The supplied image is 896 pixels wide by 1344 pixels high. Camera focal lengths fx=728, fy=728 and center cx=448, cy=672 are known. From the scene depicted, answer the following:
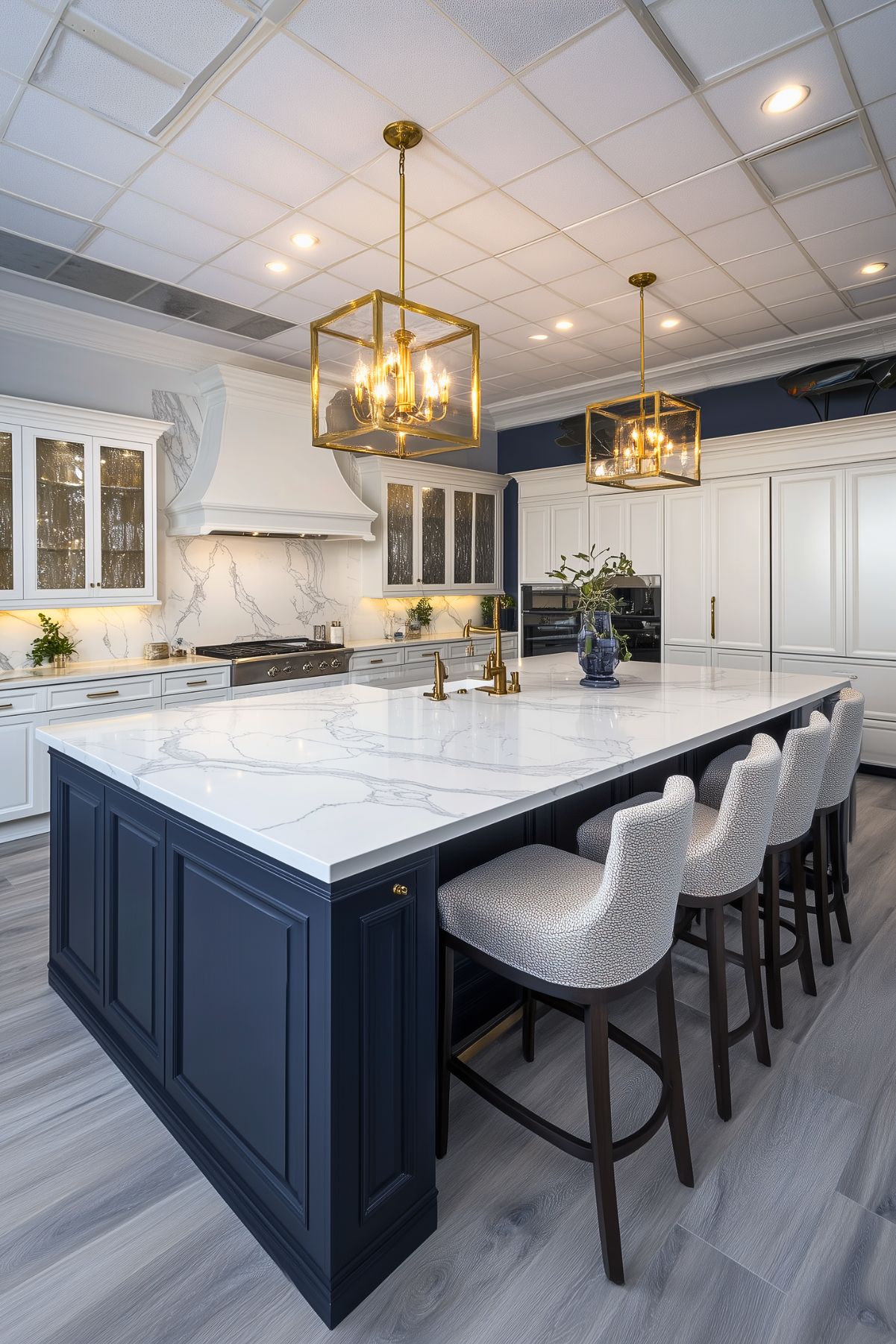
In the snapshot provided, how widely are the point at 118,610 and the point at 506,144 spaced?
3.58 meters

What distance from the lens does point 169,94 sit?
2525mm

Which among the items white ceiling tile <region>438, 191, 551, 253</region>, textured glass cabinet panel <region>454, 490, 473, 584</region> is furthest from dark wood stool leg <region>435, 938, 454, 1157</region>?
textured glass cabinet panel <region>454, 490, 473, 584</region>

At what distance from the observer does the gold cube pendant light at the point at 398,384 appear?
7.25 feet

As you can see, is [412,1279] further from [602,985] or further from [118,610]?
[118,610]

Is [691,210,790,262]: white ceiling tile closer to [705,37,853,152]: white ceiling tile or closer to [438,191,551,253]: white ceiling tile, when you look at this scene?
[705,37,853,152]: white ceiling tile

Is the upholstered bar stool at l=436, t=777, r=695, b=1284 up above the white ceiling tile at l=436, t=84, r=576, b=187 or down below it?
below

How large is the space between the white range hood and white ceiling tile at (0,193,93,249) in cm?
149

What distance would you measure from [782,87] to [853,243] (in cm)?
145

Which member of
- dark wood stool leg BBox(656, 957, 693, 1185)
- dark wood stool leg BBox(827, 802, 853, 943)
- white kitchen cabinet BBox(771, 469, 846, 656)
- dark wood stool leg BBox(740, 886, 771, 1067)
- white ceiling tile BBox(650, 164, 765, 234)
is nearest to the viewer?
dark wood stool leg BBox(656, 957, 693, 1185)

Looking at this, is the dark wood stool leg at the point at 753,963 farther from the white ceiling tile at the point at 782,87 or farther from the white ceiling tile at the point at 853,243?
the white ceiling tile at the point at 853,243

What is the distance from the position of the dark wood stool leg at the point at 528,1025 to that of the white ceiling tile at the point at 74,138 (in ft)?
11.0

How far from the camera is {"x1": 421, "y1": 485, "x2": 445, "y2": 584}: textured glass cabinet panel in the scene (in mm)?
6621

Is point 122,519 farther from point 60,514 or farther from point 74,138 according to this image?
point 74,138

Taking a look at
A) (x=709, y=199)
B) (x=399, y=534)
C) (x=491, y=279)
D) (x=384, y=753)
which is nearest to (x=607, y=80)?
(x=709, y=199)
